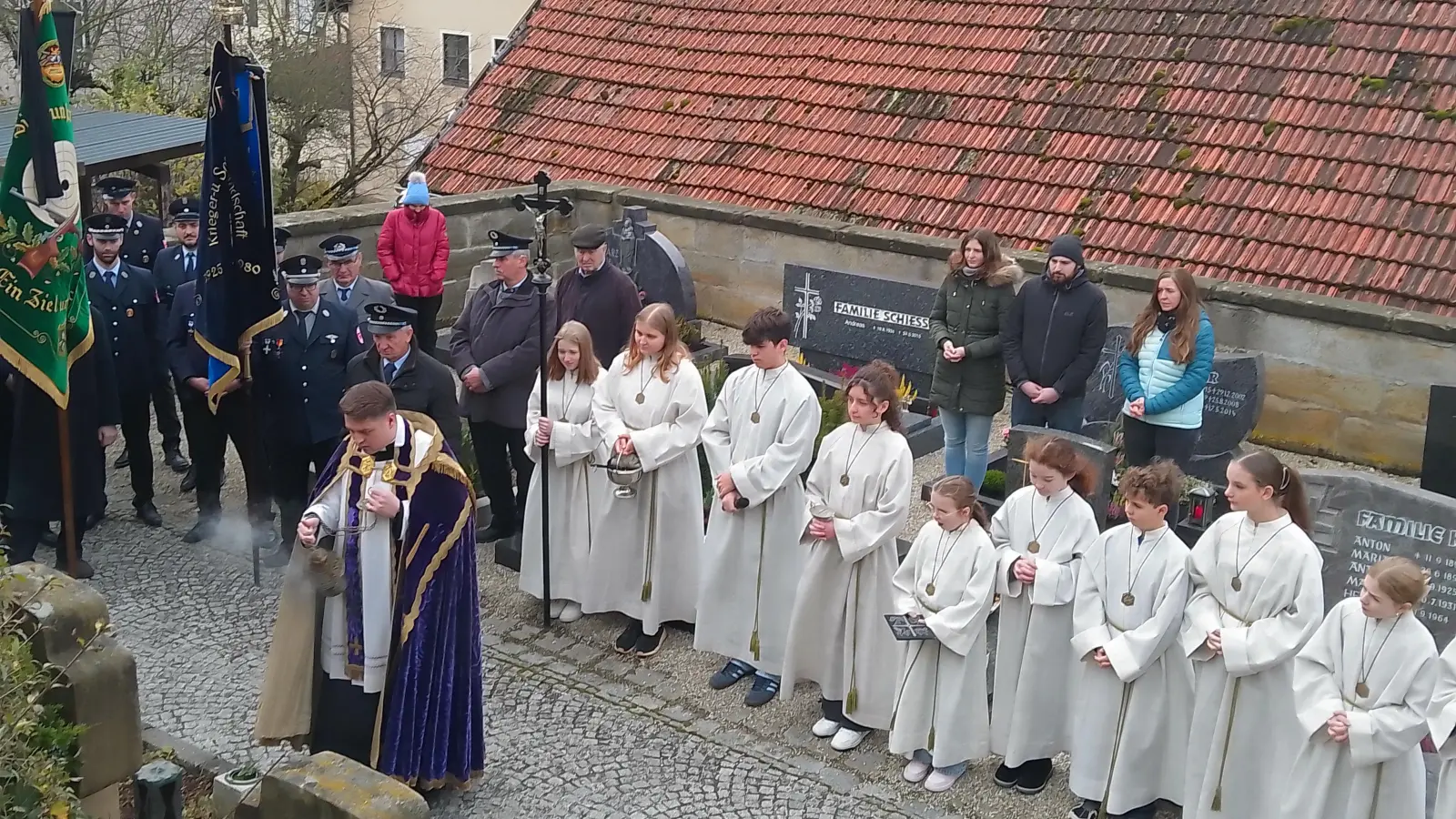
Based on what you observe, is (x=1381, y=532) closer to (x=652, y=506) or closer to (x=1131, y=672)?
(x=1131, y=672)

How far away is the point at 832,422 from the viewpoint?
33.3 ft

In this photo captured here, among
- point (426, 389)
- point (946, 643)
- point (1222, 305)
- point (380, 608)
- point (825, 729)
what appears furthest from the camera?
point (1222, 305)

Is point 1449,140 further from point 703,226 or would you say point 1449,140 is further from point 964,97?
point 703,226

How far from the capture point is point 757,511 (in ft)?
24.8

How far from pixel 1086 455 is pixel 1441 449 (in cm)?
208

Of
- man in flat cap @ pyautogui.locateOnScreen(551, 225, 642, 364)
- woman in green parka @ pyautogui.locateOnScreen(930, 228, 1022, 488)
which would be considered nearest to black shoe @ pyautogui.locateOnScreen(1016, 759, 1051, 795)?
woman in green parka @ pyautogui.locateOnScreen(930, 228, 1022, 488)

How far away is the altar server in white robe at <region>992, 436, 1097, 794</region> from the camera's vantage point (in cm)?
649

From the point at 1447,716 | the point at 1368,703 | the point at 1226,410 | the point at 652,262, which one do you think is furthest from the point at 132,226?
the point at 1447,716

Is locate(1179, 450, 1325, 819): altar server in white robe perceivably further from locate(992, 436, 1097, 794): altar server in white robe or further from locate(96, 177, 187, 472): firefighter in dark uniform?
locate(96, 177, 187, 472): firefighter in dark uniform

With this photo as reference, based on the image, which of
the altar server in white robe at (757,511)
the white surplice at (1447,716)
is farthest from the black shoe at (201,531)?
the white surplice at (1447,716)

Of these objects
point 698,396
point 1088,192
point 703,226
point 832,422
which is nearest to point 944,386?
point 832,422

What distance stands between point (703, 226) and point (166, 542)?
5.74 meters

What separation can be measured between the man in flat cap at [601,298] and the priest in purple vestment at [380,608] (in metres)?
3.38

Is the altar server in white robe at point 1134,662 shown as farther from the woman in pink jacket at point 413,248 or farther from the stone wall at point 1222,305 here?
the woman in pink jacket at point 413,248
